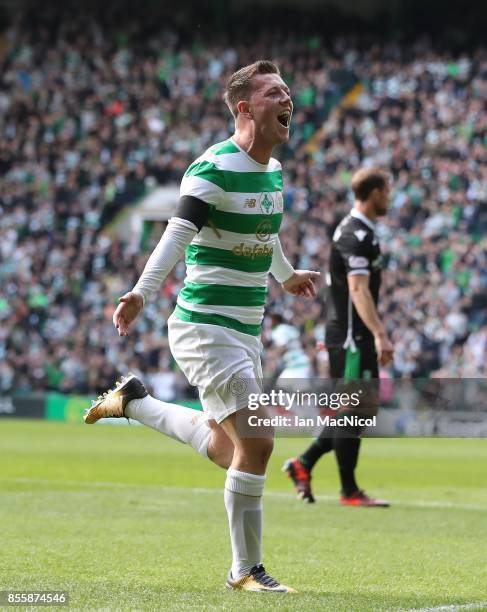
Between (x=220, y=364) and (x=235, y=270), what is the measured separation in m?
0.45

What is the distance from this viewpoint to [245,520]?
551 centimetres

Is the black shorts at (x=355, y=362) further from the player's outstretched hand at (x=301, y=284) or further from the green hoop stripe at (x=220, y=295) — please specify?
the green hoop stripe at (x=220, y=295)

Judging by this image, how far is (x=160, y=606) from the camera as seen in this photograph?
4918 millimetres

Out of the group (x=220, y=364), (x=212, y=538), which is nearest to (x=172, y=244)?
(x=220, y=364)

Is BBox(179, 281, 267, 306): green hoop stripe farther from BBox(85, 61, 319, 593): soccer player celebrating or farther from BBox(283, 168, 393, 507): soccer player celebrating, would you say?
BBox(283, 168, 393, 507): soccer player celebrating

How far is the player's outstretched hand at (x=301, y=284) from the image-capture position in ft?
21.2

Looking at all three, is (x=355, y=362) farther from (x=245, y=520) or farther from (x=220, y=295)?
(x=245, y=520)

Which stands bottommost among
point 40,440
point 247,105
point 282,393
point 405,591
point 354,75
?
point 40,440

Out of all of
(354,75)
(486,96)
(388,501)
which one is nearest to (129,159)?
(354,75)

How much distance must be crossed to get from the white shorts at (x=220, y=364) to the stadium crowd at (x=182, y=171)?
755 inches

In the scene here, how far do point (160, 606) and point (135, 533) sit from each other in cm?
279

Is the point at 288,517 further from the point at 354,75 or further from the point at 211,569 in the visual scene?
the point at 354,75

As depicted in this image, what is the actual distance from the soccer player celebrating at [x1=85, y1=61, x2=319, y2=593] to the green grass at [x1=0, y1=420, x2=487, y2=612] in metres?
0.43

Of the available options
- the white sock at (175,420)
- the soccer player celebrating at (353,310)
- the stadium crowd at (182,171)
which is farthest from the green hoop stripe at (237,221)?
the stadium crowd at (182,171)
